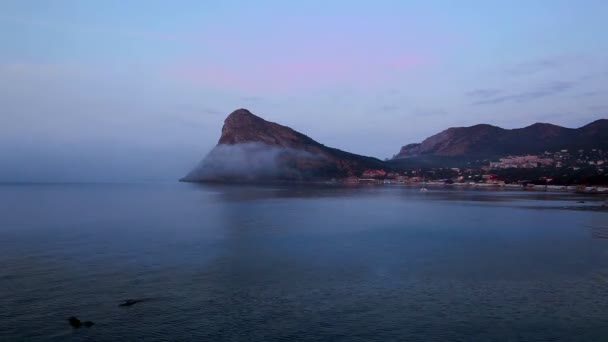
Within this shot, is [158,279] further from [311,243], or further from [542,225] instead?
[542,225]

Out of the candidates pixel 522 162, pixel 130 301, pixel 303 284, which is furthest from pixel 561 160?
pixel 130 301

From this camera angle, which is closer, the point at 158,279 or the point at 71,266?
the point at 158,279

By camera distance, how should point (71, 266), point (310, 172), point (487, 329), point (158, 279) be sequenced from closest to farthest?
point (487, 329), point (158, 279), point (71, 266), point (310, 172)

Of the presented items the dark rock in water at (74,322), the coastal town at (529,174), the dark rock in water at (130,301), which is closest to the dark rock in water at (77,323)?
the dark rock in water at (74,322)

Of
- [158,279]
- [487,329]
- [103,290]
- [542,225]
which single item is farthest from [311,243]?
[542,225]

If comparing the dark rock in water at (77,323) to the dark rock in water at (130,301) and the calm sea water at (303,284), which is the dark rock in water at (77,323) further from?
the dark rock in water at (130,301)

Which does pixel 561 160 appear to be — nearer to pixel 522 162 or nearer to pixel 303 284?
pixel 522 162

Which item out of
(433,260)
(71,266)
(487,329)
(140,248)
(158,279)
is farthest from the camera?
(140,248)
